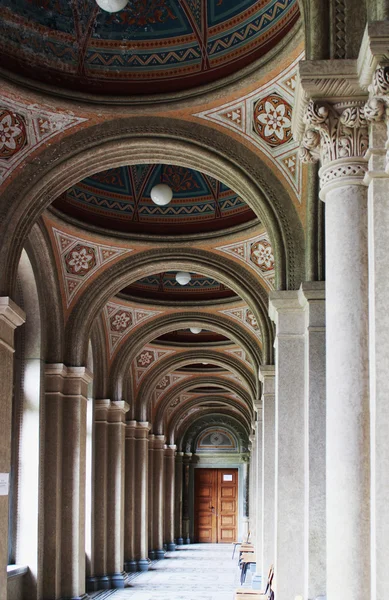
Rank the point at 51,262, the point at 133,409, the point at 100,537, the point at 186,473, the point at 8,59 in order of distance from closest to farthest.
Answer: the point at 8,59, the point at 51,262, the point at 100,537, the point at 133,409, the point at 186,473

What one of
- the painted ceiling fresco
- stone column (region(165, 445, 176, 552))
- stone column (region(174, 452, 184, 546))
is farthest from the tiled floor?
the painted ceiling fresco

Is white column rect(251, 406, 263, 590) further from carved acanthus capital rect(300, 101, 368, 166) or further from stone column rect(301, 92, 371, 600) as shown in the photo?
carved acanthus capital rect(300, 101, 368, 166)

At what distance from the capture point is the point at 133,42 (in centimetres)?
1025

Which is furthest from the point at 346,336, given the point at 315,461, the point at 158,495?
the point at 158,495

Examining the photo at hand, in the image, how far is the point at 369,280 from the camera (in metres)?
5.21

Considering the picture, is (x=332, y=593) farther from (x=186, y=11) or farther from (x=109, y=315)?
(x=109, y=315)

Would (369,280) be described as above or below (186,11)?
below

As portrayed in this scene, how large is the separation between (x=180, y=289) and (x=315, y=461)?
469 inches

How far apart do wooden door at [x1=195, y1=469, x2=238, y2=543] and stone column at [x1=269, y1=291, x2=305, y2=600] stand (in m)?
28.1

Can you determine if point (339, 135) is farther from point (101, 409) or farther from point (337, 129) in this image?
point (101, 409)

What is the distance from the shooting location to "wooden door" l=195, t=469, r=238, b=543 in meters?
37.0

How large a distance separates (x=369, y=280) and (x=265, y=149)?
214 inches

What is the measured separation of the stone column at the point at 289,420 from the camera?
31.3 feet

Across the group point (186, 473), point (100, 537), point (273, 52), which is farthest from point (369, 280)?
point (186, 473)
